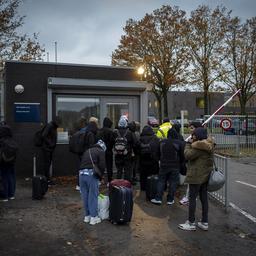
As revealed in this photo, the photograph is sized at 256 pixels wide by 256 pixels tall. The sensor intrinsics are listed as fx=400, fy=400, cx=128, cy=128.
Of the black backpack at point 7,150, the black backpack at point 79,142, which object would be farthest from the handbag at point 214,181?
the black backpack at point 7,150

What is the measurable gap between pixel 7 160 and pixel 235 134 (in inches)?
543

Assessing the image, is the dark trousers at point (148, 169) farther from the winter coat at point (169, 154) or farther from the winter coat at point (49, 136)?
the winter coat at point (49, 136)

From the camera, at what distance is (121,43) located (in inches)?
1312

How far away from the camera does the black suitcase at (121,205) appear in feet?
22.5

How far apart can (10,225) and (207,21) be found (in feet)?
88.5

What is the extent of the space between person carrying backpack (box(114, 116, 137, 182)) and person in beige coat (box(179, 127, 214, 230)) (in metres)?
→ 2.45

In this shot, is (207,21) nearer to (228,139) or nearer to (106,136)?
(228,139)

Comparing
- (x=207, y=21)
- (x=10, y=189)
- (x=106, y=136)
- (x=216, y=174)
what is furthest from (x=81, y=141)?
(x=207, y=21)

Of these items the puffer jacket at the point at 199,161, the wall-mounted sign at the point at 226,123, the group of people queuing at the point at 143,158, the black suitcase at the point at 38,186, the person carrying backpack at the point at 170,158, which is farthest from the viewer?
the wall-mounted sign at the point at 226,123

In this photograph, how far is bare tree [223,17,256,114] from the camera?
1145 inches

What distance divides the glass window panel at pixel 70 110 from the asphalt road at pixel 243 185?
4771 mm

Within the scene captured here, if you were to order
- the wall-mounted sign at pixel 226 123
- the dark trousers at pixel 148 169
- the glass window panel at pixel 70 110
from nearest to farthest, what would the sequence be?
the dark trousers at pixel 148 169 < the glass window panel at pixel 70 110 < the wall-mounted sign at pixel 226 123

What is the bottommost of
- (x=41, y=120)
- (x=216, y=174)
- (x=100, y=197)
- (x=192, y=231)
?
(x=192, y=231)

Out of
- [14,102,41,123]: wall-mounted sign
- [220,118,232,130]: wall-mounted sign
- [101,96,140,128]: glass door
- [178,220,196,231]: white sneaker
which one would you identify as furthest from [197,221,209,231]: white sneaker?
[220,118,232,130]: wall-mounted sign
